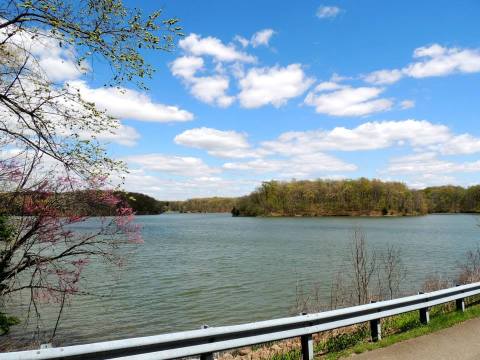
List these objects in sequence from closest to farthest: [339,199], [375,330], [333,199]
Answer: [375,330], [339,199], [333,199]

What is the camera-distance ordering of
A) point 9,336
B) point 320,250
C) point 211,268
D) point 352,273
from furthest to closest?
1. point 320,250
2. point 211,268
3. point 352,273
4. point 9,336

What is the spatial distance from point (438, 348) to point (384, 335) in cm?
144

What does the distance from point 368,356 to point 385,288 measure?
14.6 meters

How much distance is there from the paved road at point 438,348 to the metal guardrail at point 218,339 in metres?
0.62

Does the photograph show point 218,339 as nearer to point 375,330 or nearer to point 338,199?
point 375,330

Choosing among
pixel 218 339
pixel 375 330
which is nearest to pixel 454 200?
pixel 375 330

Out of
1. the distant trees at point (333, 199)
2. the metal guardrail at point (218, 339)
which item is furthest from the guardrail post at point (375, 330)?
the distant trees at point (333, 199)

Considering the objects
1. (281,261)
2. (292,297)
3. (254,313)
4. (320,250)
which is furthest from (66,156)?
(320,250)

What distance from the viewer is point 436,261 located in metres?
31.3

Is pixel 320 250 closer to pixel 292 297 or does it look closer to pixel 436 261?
pixel 436 261

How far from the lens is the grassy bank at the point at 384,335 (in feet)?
23.8

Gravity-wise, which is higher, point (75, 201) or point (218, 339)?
point (75, 201)

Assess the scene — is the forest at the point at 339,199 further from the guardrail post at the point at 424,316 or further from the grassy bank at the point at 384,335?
the guardrail post at the point at 424,316

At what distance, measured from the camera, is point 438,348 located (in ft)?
23.7
